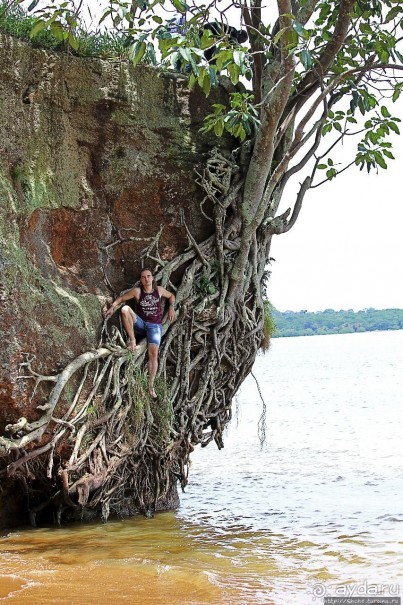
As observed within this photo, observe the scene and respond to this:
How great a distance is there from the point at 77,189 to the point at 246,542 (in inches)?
161

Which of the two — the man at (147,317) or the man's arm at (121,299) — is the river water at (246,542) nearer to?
the man at (147,317)

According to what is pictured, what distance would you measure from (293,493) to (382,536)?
278 cm

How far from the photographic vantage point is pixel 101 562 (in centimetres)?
691

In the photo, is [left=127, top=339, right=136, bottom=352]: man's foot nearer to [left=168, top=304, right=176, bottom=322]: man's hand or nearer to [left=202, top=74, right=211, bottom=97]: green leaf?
[left=168, top=304, right=176, bottom=322]: man's hand

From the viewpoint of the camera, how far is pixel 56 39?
8609 millimetres

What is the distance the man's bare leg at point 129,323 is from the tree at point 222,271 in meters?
0.13

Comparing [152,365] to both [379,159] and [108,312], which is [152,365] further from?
[379,159]

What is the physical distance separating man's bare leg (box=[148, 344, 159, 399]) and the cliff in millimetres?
645

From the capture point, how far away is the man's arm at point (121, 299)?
28.1 feet

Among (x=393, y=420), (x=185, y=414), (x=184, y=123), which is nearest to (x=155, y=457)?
(x=185, y=414)

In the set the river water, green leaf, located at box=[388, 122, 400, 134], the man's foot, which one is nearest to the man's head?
the man's foot

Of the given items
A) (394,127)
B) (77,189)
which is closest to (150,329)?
(77,189)

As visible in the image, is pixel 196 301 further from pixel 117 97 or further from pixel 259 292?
pixel 117 97

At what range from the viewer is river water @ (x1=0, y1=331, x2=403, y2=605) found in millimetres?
6137
